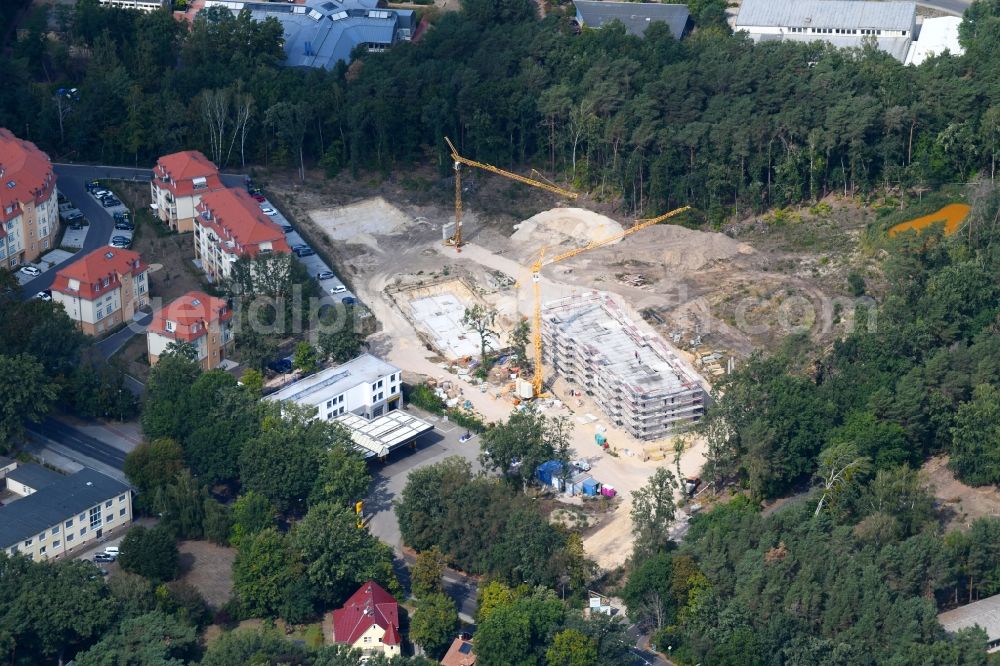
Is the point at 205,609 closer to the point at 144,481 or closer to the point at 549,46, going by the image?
the point at 144,481

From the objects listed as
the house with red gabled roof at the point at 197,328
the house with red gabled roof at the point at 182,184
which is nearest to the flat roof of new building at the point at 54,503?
the house with red gabled roof at the point at 197,328

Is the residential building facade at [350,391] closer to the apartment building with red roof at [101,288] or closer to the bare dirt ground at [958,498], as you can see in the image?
the apartment building with red roof at [101,288]

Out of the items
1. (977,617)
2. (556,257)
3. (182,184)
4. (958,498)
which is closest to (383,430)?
(556,257)

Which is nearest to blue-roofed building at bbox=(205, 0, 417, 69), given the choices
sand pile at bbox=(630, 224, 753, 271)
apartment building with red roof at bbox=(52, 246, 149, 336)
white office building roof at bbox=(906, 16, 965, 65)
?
sand pile at bbox=(630, 224, 753, 271)

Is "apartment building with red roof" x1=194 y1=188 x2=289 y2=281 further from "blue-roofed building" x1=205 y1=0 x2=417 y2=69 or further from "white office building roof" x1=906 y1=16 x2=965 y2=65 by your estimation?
"white office building roof" x1=906 y1=16 x2=965 y2=65

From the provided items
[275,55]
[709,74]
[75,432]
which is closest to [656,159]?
[709,74]
